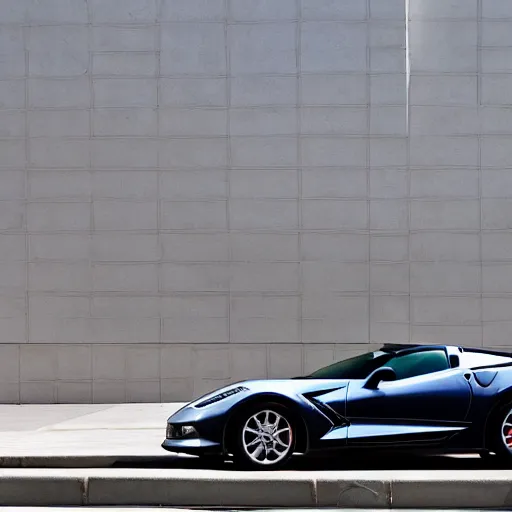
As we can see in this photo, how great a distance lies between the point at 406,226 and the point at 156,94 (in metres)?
4.57

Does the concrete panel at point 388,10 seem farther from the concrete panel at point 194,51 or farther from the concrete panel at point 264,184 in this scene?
the concrete panel at point 264,184

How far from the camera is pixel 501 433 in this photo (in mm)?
10070

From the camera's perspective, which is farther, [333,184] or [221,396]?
[333,184]

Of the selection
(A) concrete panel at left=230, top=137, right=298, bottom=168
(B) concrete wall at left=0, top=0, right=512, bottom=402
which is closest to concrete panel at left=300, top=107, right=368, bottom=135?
(B) concrete wall at left=0, top=0, right=512, bottom=402

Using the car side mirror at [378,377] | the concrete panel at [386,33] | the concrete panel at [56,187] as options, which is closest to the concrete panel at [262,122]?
the concrete panel at [386,33]

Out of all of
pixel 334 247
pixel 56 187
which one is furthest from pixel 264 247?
pixel 56 187

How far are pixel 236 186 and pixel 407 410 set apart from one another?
8.75 metres

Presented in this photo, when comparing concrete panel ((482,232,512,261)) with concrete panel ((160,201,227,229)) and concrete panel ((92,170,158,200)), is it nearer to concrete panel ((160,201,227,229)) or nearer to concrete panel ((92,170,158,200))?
concrete panel ((160,201,227,229))

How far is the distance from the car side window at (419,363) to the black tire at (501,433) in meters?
0.64

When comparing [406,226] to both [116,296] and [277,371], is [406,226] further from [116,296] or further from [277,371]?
[116,296]

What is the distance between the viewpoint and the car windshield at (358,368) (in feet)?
34.0

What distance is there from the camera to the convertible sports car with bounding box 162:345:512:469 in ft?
32.6

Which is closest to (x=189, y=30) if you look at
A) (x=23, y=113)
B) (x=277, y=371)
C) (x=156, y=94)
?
(x=156, y=94)

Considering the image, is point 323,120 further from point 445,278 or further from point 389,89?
point 445,278
